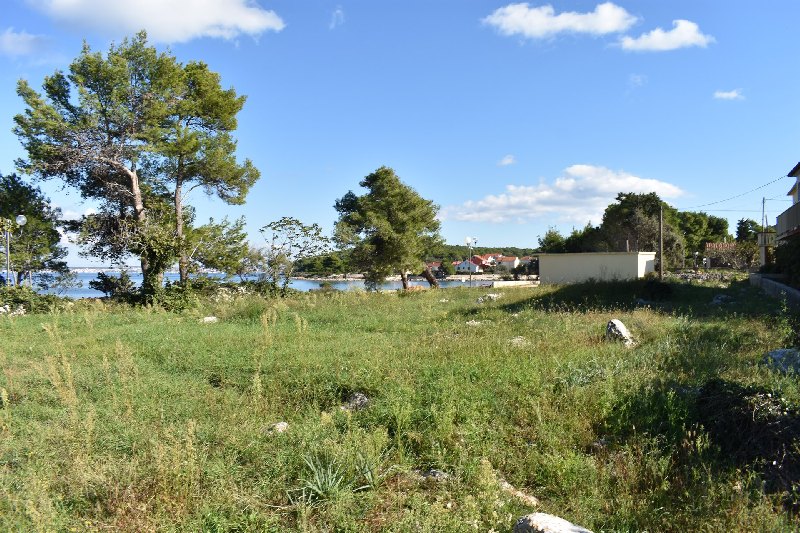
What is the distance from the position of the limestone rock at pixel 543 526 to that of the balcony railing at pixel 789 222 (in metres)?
21.7

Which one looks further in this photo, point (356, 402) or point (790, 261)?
point (790, 261)

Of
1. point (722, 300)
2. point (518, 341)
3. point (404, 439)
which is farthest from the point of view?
point (722, 300)

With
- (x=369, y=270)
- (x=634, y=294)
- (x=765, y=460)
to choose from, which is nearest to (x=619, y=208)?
(x=369, y=270)

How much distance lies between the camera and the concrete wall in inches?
1092

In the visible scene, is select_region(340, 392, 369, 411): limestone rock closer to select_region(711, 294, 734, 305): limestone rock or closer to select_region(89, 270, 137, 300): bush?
select_region(711, 294, 734, 305): limestone rock

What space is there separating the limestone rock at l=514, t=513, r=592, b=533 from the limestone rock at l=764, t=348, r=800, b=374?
4034mm

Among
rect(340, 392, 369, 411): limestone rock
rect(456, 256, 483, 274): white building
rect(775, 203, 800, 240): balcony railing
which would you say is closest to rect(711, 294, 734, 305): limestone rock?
rect(775, 203, 800, 240): balcony railing

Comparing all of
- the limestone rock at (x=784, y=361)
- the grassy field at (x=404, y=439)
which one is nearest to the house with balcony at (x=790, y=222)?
the grassy field at (x=404, y=439)

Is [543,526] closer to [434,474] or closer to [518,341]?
[434,474]

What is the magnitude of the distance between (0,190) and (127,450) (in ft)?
78.5

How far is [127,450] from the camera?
4008 millimetres

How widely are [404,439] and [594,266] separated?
1042 inches

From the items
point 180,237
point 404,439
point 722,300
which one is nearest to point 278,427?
point 404,439

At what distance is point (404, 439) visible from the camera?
4395mm
